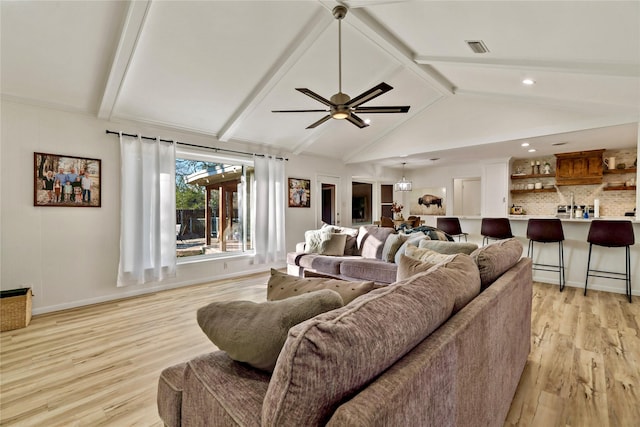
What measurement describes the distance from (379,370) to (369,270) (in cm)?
299

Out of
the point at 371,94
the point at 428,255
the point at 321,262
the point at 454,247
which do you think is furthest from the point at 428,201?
the point at 428,255

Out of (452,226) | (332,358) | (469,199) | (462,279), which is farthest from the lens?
(469,199)

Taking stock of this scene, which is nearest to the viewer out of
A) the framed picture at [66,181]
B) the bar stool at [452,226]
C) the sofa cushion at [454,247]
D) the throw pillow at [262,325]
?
the throw pillow at [262,325]

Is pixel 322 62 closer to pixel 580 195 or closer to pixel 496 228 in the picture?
pixel 496 228

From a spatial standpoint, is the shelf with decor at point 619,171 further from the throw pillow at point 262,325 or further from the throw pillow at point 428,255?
the throw pillow at point 262,325

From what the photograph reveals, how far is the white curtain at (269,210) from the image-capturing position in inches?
216

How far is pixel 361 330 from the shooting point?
2.30 feet

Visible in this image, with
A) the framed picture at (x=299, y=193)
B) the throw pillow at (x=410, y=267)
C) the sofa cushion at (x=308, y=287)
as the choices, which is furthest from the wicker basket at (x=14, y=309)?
the framed picture at (x=299, y=193)

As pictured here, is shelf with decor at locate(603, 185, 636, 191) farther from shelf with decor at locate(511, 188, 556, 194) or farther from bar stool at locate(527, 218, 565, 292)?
bar stool at locate(527, 218, 565, 292)

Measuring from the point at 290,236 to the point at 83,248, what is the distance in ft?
11.1

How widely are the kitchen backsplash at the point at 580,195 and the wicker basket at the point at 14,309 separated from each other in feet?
27.5

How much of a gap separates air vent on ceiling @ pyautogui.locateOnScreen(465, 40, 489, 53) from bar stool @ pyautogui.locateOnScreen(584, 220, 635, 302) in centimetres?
270

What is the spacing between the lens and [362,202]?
8.27 meters

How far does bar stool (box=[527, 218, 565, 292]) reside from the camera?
4172mm
